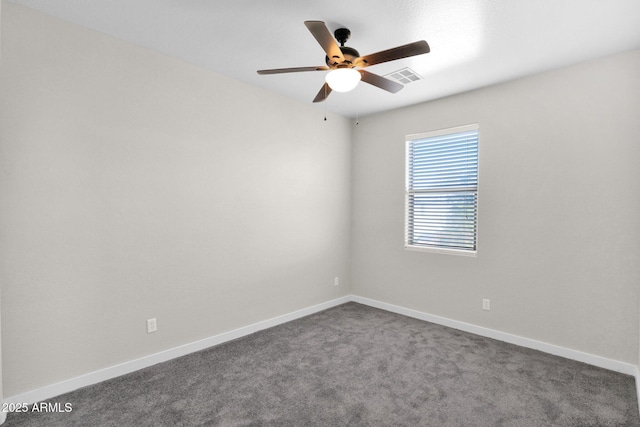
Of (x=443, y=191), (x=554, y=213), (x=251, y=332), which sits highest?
(x=443, y=191)

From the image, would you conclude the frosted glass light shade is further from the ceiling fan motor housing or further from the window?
the window

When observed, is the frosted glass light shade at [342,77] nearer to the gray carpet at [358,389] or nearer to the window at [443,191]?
the window at [443,191]

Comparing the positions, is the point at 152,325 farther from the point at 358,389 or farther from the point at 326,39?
the point at 326,39

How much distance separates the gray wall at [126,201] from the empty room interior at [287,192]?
1cm

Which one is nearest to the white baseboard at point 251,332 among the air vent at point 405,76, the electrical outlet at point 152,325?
the electrical outlet at point 152,325

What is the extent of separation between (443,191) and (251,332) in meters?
2.74

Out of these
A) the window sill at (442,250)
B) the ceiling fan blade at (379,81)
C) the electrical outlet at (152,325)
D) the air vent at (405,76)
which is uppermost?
the air vent at (405,76)

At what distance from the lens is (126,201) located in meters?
2.57

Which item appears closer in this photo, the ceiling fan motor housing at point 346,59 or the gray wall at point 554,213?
the ceiling fan motor housing at point 346,59

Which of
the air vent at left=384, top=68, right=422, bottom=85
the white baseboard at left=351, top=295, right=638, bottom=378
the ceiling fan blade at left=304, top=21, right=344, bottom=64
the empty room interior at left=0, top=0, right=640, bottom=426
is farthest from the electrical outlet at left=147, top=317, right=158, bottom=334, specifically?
the air vent at left=384, top=68, right=422, bottom=85

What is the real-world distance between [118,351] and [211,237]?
119 centimetres

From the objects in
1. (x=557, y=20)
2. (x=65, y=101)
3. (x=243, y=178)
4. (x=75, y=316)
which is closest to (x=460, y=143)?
(x=557, y=20)

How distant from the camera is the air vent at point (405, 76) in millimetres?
2982

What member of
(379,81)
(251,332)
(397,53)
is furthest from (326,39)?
(251,332)
